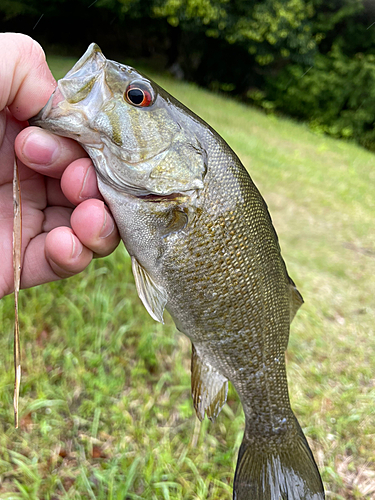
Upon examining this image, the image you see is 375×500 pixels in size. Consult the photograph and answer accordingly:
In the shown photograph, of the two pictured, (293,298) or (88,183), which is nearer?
(88,183)

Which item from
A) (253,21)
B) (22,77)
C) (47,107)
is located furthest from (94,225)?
(253,21)

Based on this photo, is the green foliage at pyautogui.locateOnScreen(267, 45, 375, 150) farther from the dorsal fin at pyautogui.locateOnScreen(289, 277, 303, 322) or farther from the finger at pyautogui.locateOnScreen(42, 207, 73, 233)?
the finger at pyautogui.locateOnScreen(42, 207, 73, 233)

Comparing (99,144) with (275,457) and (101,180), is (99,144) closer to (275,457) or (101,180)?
(101,180)

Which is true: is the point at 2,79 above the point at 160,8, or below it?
above

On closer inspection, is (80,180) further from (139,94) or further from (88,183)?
(139,94)

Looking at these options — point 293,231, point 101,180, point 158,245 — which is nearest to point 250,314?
point 158,245
